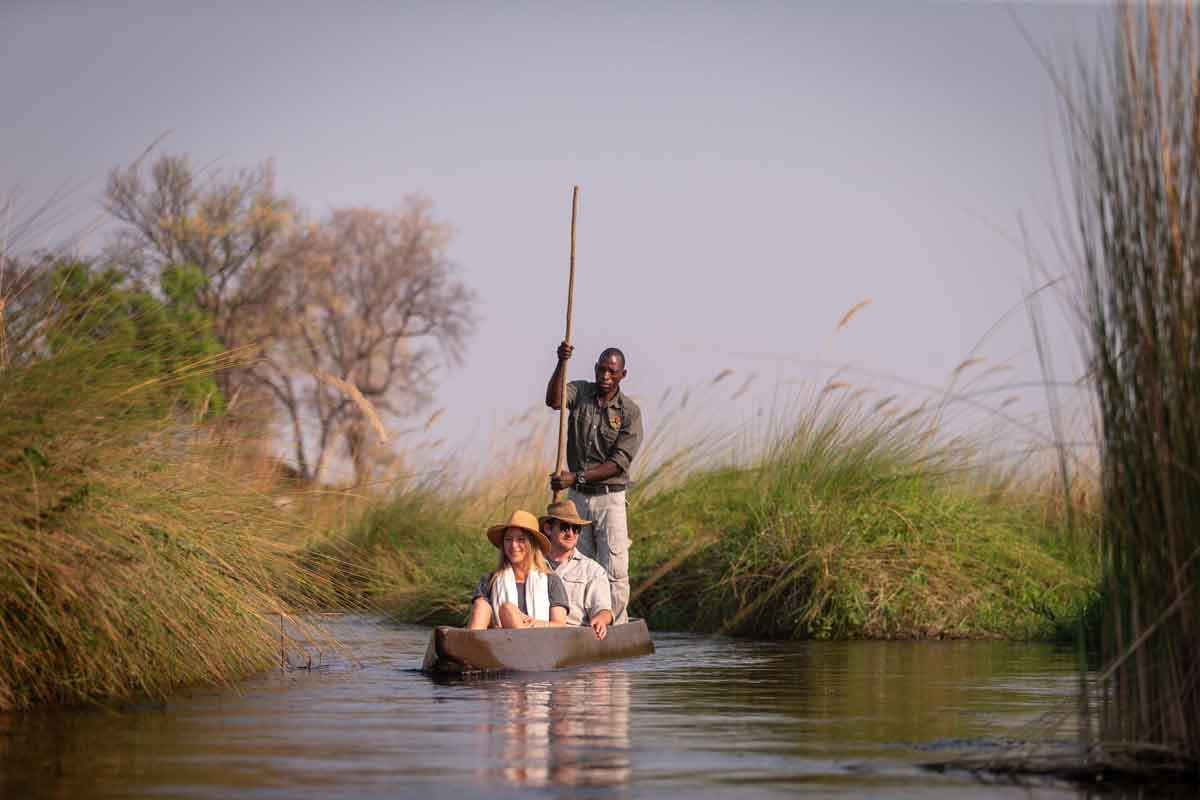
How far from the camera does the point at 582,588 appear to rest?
13883mm

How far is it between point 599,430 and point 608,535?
82 cm

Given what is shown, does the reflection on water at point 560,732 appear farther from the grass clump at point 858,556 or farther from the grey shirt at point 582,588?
the grass clump at point 858,556

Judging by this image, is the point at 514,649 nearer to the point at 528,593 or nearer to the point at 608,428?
the point at 528,593

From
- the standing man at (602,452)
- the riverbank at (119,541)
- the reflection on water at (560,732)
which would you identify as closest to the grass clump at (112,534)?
the riverbank at (119,541)

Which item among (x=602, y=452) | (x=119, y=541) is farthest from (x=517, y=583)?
(x=119, y=541)

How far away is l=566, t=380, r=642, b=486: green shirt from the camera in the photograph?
14587 millimetres

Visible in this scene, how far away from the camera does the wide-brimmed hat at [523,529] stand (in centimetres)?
1276

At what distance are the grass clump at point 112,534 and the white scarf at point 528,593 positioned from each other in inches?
A: 92.8

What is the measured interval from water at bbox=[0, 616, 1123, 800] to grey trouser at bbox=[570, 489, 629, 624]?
1295mm

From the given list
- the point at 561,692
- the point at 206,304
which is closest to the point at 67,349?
the point at 561,692

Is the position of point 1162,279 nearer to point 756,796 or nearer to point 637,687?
point 756,796

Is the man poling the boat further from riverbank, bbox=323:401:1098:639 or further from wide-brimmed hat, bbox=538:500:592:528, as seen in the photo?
riverbank, bbox=323:401:1098:639

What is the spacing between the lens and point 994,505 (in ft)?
61.6

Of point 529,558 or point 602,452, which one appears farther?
point 602,452
